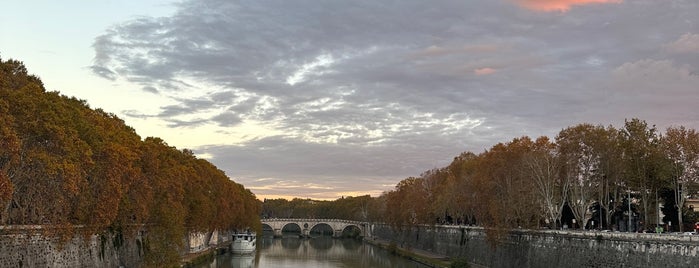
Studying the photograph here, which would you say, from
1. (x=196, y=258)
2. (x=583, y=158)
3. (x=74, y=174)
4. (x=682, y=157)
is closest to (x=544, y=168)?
(x=583, y=158)

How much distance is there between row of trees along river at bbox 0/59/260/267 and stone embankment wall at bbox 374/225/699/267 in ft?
112

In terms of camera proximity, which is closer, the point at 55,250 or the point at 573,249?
the point at 55,250

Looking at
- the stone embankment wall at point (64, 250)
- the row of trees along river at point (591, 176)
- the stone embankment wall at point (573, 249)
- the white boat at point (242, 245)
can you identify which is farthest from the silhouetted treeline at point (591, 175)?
the white boat at point (242, 245)

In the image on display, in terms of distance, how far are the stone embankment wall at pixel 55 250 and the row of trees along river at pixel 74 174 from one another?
1048 mm

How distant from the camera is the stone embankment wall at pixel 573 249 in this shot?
1710 inches

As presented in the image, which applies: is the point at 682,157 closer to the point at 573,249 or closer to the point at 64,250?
the point at 573,249

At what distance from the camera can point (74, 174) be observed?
137 ft

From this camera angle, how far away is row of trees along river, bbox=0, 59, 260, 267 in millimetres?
40406

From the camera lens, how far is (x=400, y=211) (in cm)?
13138

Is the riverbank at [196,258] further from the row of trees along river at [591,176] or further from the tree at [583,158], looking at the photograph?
the tree at [583,158]

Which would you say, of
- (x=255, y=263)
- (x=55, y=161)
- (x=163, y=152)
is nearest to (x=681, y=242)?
(x=55, y=161)

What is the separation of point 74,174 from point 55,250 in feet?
34.1

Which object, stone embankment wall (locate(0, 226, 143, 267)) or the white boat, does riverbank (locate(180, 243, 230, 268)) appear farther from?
stone embankment wall (locate(0, 226, 143, 267))

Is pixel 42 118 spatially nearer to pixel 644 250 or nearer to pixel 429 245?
pixel 644 250
